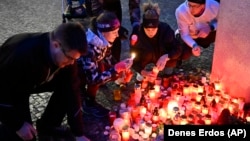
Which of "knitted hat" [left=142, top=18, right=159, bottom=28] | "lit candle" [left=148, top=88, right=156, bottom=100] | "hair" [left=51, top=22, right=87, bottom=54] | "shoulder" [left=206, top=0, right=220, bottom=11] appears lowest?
"lit candle" [left=148, top=88, right=156, bottom=100]

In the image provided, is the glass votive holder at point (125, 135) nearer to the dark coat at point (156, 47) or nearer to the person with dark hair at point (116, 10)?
the dark coat at point (156, 47)

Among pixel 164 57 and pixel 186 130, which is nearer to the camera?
pixel 186 130

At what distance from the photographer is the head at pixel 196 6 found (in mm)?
4516

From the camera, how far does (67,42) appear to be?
2.84 meters

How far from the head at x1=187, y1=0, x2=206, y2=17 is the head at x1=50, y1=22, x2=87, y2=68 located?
2.05 meters

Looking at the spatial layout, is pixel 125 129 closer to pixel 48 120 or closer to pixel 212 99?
pixel 48 120

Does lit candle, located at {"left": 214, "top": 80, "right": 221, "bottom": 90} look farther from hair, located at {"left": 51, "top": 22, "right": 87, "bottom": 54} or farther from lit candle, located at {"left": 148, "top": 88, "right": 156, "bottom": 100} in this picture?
hair, located at {"left": 51, "top": 22, "right": 87, "bottom": 54}

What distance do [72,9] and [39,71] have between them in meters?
2.96

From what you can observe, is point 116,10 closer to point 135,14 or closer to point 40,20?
point 135,14

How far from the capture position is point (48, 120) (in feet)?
11.8

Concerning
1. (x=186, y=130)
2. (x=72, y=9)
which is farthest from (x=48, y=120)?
(x=72, y=9)

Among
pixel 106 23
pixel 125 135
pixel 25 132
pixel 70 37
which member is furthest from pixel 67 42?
pixel 125 135

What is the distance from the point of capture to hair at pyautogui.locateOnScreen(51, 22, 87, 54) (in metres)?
2.84

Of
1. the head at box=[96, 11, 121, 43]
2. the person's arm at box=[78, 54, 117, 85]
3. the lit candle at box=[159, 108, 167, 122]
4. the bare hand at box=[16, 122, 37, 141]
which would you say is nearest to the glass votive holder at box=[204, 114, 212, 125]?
the lit candle at box=[159, 108, 167, 122]
